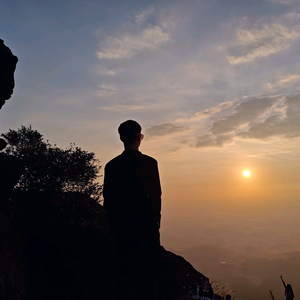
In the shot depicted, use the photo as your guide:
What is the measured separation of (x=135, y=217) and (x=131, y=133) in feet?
4.51

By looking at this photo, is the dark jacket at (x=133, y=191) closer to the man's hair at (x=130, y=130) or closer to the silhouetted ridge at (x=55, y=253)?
the man's hair at (x=130, y=130)

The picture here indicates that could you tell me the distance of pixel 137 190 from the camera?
12.9ft

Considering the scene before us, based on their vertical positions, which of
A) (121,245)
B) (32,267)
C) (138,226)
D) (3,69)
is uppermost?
(3,69)

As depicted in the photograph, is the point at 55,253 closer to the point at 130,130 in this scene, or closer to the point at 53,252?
the point at 53,252

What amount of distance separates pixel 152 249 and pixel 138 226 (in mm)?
392

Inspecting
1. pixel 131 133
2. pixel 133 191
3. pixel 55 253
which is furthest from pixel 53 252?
pixel 131 133

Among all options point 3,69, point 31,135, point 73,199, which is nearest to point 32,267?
point 73,199

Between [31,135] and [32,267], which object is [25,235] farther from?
[31,135]

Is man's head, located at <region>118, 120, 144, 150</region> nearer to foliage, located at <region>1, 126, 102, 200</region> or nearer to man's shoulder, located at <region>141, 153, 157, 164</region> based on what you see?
man's shoulder, located at <region>141, 153, 157, 164</region>

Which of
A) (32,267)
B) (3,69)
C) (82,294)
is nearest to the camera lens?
(82,294)

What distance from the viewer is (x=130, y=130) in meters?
4.27

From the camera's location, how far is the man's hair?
4273mm

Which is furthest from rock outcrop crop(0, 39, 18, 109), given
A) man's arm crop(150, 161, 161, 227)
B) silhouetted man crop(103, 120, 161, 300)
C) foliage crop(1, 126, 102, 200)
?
man's arm crop(150, 161, 161, 227)

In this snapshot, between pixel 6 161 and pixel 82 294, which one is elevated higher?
pixel 6 161
